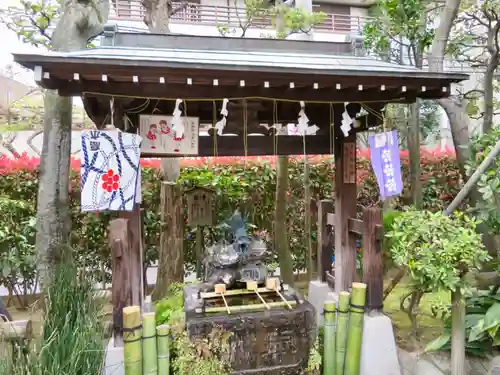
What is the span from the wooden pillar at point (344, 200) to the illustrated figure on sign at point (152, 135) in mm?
2417

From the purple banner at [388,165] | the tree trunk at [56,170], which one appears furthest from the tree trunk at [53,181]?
the purple banner at [388,165]

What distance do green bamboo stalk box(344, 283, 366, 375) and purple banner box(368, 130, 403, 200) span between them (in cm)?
122

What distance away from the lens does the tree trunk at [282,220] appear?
6.57 m

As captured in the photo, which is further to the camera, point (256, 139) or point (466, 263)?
point (256, 139)

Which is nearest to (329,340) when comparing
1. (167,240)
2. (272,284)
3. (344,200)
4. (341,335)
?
(341,335)

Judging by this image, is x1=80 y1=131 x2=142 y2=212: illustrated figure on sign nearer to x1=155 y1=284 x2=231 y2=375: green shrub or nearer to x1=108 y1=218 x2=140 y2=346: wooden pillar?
x1=108 y1=218 x2=140 y2=346: wooden pillar

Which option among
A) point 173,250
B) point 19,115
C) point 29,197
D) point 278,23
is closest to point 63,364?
point 173,250

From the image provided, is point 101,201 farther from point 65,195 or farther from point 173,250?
point 173,250

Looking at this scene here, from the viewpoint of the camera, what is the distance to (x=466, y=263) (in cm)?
355

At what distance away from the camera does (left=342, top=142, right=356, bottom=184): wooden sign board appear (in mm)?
4742

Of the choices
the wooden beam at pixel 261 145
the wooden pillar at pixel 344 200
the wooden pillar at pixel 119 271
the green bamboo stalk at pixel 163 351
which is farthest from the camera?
the wooden pillar at pixel 344 200

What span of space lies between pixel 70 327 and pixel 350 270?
3.42 metres

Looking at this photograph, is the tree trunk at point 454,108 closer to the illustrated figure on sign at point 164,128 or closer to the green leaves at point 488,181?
the green leaves at point 488,181

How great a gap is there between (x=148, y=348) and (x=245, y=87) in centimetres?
297
